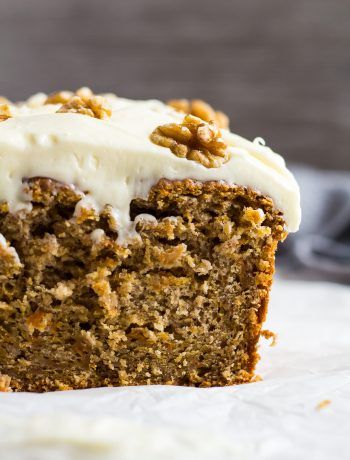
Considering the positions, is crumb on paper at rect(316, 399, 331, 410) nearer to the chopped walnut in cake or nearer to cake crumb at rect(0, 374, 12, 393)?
cake crumb at rect(0, 374, 12, 393)

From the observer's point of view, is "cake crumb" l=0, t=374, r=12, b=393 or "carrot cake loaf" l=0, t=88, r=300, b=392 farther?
"cake crumb" l=0, t=374, r=12, b=393

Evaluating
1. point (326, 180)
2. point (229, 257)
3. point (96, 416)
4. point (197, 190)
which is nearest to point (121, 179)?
point (197, 190)

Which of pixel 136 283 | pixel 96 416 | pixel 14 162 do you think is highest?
pixel 14 162
